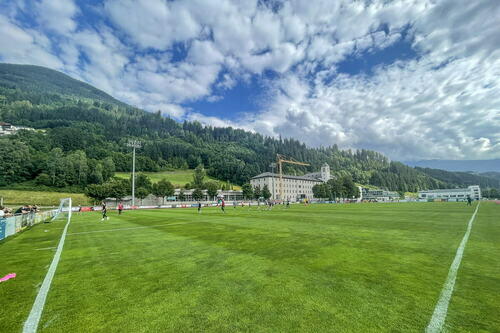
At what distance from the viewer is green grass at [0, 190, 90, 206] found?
7976 cm

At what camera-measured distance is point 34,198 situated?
3260 inches

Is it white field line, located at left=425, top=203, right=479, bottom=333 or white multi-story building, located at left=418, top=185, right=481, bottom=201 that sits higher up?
white field line, located at left=425, top=203, right=479, bottom=333

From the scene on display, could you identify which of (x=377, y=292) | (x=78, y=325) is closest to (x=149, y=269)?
(x=78, y=325)

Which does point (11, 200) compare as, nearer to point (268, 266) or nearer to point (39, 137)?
point (39, 137)

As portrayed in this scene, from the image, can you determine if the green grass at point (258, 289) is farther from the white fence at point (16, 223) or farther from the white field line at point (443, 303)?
the white fence at point (16, 223)

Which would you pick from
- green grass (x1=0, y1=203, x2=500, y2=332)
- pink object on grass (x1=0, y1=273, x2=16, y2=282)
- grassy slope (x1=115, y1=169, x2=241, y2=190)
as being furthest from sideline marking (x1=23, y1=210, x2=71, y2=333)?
grassy slope (x1=115, y1=169, x2=241, y2=190)

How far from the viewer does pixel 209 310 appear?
16.5ft

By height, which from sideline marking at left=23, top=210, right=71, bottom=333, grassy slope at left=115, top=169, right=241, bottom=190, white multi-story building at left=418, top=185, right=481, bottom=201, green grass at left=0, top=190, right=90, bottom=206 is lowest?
white multi-story building at left=418, top=185, right=481, bottom=201

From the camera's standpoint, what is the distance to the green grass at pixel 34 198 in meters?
79.8

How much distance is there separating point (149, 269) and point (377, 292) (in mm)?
7283

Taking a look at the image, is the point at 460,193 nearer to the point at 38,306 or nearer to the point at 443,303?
the point at 443,303

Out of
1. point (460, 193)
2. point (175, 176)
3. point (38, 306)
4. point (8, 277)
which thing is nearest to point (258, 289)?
point (38, 306)

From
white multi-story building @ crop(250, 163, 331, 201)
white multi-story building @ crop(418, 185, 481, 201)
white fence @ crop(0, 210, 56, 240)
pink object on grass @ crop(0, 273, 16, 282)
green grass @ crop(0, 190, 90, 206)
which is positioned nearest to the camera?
pink object on grass @ crop(0, 273, 16, 282)

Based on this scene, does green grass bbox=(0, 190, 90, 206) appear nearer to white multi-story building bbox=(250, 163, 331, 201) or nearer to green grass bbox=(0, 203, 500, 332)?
green grass bbox=(0, 203, 500, 332)
